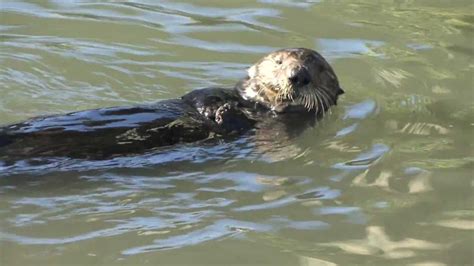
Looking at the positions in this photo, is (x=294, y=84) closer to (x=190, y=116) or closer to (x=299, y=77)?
(x=299, y=77)

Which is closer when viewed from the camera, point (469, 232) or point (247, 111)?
point (469, 232)

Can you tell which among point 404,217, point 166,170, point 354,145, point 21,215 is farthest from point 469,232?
point 21,215

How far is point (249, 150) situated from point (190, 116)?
0.43 metres

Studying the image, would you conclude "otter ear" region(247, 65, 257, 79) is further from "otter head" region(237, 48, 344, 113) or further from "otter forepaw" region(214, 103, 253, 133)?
"otter forepaw" region(214, 103, 253, 133)

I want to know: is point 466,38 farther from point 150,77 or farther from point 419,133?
point 150,77

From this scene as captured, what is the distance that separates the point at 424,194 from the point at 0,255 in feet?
7.69

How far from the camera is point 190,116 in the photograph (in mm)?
5934

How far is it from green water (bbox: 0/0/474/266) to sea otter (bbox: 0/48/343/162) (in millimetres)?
115

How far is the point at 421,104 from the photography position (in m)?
6.80

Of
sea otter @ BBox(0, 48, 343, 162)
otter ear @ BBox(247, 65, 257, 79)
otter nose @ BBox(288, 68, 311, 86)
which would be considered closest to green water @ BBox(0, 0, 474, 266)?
sea otter @ BBox(0, 48, 343, 162)

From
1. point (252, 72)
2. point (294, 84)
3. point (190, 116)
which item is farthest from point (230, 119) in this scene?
point (252, 72)

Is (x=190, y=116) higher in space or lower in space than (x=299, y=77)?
lower

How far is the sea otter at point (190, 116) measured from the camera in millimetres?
5184

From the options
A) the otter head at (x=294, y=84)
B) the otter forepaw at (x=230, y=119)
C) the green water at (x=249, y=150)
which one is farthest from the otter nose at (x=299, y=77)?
the otter forepaw at (x=230, y=119)
